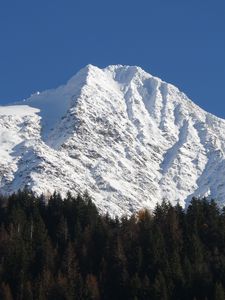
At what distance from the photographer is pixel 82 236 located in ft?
535

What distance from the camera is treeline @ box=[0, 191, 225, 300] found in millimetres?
141500

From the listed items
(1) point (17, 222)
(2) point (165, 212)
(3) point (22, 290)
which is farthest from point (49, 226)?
(3) point (22, 290)

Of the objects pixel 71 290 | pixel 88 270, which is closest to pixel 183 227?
pixel 88 270

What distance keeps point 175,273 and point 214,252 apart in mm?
12778

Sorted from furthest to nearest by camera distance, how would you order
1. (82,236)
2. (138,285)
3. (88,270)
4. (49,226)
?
(49,226) < (82,236) < (88,270) < (138,285)

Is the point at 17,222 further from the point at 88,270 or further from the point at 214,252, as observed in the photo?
the point at 214,252

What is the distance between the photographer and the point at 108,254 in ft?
513

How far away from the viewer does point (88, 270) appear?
15300cm

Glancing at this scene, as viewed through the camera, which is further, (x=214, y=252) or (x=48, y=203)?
(x=48, y=203)

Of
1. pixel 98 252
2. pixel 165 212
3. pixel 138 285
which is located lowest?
pixel 138 285

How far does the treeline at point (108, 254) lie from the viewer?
464ft

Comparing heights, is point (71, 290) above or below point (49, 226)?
below

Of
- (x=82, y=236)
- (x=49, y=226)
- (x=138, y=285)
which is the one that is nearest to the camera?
(x=138, y=285)

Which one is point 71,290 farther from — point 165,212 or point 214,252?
point 165,212
